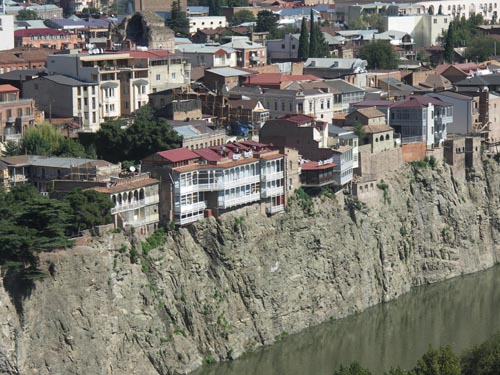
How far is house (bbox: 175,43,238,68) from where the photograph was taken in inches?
2633

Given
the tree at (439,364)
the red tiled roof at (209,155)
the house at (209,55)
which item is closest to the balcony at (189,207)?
the red tiled roof at (209,155)

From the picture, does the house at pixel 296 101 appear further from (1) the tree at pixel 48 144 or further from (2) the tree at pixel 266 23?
(2) the tree at pixel 266 23

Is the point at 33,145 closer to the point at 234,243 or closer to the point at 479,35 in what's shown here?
the point at 234,243

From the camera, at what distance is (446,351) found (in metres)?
37.9

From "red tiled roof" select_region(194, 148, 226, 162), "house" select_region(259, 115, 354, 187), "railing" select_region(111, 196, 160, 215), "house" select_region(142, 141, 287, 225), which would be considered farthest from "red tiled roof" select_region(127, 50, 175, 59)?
"railing" select_region(111, 196, 160, 215)

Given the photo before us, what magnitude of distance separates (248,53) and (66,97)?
18.4 m

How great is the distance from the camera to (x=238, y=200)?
4628cm

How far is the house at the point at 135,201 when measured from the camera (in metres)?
43.3

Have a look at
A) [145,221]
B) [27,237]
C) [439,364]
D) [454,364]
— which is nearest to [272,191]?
[145,221]

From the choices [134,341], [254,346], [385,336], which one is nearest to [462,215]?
[385,336]

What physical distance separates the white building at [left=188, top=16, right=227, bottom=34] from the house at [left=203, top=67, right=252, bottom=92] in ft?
75.3

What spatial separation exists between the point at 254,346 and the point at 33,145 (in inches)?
372

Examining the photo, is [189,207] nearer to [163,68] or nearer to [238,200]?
[238,200]

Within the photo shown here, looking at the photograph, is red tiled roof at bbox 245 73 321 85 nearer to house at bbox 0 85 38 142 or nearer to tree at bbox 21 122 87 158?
house at bbox 0 85 38 142
